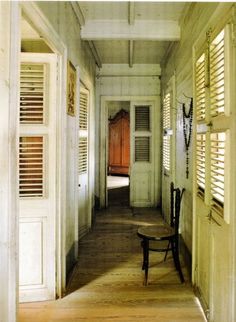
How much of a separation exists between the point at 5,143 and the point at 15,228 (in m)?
0.51

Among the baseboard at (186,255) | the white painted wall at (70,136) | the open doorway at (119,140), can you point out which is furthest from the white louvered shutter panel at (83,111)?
the open doorway at (119,140)

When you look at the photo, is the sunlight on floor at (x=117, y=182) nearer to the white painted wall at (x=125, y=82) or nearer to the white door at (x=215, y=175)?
the white painted wall at (x=125, y=82)

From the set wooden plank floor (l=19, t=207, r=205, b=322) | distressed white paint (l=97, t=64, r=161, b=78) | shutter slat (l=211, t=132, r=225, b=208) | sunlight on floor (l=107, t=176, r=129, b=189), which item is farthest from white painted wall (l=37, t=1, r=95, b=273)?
sunlight on floor (l=107, t=176, r=129, b=189)

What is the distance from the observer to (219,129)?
2285 millimetres

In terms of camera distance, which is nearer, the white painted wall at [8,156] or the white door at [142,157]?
the white painted wall at [8,156]

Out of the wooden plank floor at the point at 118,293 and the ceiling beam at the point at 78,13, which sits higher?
the ceiling beam at the point at 78,13

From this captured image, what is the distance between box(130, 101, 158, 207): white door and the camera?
739cm

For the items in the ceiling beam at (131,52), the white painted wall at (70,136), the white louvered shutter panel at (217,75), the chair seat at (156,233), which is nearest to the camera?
the white louvered shutter panel at (217,75)

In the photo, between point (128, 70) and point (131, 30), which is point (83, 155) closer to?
point (131, 30)

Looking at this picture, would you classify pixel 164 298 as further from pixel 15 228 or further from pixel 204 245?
pixel 15 228

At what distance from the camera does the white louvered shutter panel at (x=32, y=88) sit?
3088 millimetres

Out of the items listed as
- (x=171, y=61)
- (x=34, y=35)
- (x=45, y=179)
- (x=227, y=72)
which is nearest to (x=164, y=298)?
(x=45, y=179)

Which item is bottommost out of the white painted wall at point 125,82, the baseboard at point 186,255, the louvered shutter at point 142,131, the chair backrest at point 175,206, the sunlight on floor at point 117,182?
the baseboard at point 186,255

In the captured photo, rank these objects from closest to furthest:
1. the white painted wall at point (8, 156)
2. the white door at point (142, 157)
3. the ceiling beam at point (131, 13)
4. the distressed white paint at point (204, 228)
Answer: the white painted wall at point (8, 156), the distressed white paint at point (204, 228), the ceiling beam at point (131, 13), the white door at point (142, 157)
